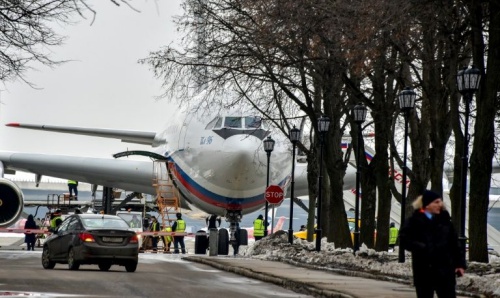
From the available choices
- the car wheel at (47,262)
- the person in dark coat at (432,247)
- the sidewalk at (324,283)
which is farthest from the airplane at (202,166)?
the person in dark coat at (432,247)

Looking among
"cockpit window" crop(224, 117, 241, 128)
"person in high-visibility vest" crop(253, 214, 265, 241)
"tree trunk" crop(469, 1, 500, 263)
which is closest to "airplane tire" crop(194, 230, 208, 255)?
"person in high-visibility vest" crop(253, 214, 265, 241)

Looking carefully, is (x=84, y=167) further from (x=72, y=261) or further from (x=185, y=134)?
(x=72, y=261)

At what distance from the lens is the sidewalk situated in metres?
18.2

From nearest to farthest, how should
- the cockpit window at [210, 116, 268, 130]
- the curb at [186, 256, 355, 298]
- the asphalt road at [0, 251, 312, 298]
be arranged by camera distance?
the asphalt road at [0, 251, 312, 298]
the curb at [186, 256, 355, 298]
the cockpit window at [210, 116, 268, 130]

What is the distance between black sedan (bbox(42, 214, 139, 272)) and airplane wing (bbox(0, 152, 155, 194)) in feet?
61.7

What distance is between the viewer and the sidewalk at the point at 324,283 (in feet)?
59.8

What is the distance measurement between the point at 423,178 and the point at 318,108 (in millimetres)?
10617

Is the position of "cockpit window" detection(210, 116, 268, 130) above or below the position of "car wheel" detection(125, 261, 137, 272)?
above

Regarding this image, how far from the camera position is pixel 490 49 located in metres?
21.7

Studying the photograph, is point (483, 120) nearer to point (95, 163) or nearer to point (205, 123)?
point (205, 123)

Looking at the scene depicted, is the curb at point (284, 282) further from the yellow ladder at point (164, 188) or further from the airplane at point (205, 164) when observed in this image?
the yellow ladder at point (164, 188)

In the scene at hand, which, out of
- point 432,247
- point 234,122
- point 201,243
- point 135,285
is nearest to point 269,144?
point 234,122

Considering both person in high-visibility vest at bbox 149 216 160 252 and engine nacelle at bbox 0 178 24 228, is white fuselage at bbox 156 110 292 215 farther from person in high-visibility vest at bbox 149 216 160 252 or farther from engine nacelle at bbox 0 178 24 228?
engine nacelle at bbox 0 178 24 228

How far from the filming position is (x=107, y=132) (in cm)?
5034
